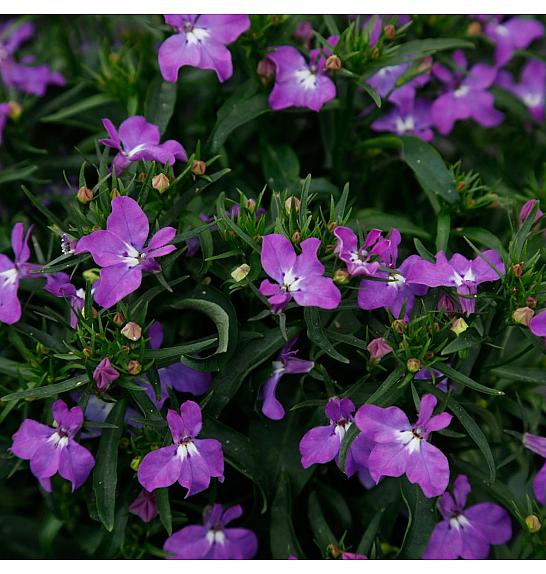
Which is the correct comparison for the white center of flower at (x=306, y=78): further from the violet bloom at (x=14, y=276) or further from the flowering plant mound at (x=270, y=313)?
the violet bloom at (x=14, y=276)

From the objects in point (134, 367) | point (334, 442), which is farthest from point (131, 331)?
point (334, 442)

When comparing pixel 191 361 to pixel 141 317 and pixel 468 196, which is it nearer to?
pixel 141 317

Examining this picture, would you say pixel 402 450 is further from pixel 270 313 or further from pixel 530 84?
pixel 530 84

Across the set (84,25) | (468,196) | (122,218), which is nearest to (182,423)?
(122,218)

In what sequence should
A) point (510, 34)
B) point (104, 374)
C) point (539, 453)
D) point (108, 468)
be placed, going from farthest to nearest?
point (510, 34)
point (539, 453)
point (108, 468)
point (104, 374)

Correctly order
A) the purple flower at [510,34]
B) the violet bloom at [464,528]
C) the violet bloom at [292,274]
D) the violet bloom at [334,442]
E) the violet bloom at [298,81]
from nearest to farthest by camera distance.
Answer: the violet bloom at [292,274] → the violet bloom at [334,442] → the violet bloom at [464,528] → the violet bloom at [298,81] → the purple flower at [510,34]

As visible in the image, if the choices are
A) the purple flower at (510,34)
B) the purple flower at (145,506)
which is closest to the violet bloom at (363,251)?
the purple flower at (145,506)

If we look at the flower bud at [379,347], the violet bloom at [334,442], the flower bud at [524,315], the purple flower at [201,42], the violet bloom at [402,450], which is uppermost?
the purple flower at [201,42]
